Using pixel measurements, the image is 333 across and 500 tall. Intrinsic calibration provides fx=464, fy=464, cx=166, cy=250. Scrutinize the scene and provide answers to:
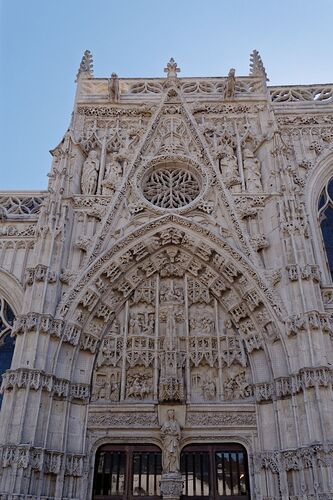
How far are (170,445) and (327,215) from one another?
27.6 feet

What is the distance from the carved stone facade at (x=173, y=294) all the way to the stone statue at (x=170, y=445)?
5 cm

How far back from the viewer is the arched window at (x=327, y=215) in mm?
14062

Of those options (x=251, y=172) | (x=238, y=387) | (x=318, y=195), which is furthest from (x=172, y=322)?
(x=318, y=195)

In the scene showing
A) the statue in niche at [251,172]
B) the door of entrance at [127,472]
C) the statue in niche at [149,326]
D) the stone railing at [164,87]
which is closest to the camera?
the door of entrance at [127,472]

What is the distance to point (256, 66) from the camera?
18031mm

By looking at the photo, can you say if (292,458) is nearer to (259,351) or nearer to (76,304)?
(259,351)

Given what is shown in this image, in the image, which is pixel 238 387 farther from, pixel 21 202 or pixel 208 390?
pixel 21 202

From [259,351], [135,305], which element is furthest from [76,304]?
[259,351]

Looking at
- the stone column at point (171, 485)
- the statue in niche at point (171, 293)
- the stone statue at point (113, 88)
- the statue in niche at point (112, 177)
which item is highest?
the stone statue at point (113, 88)

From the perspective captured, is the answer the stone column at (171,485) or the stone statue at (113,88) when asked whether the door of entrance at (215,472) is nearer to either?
the stone column at (171,485)

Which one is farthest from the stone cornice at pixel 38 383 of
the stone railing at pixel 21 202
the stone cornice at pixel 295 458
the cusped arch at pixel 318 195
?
the cusped arch at pixel 318 195

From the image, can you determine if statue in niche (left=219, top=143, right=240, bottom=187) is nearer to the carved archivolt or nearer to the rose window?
the rose window

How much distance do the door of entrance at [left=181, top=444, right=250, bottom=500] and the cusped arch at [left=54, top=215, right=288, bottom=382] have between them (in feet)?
7.26

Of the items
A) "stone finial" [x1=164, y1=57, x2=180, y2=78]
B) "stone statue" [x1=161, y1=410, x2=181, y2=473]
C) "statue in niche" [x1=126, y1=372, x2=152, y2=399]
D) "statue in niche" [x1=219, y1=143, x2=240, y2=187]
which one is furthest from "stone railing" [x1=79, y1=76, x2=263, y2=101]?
"stone statue" [x1=161, y1=410, x2=181, y2=473]
